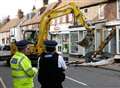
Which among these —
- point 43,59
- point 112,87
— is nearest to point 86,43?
point 112,87

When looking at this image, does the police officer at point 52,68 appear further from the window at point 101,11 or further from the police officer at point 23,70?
the window at point 101,11

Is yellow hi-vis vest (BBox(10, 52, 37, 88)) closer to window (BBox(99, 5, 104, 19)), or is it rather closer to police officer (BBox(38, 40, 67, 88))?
police officer (BBox(38, 40, 67, 88))

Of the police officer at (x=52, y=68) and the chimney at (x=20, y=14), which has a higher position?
the chimney at (x=20, y=14)

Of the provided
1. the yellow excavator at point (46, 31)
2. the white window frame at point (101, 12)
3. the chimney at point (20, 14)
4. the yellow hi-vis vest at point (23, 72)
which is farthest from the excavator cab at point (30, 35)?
the chimney at point (20, 14)

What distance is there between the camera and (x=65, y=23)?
184 feet

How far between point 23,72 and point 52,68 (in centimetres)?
68

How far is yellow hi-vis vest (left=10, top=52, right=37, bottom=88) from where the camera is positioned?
9.02 metres

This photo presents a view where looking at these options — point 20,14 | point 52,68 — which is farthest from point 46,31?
point 20,14

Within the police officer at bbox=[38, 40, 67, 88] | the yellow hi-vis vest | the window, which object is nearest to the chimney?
the window

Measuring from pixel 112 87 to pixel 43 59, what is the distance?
10.0 metres

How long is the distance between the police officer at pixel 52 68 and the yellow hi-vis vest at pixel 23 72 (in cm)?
49

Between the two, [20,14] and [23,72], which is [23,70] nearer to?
[23,72]

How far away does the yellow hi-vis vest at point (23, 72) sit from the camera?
29.6 feet

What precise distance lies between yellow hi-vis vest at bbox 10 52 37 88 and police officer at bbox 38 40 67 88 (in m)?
0.49
